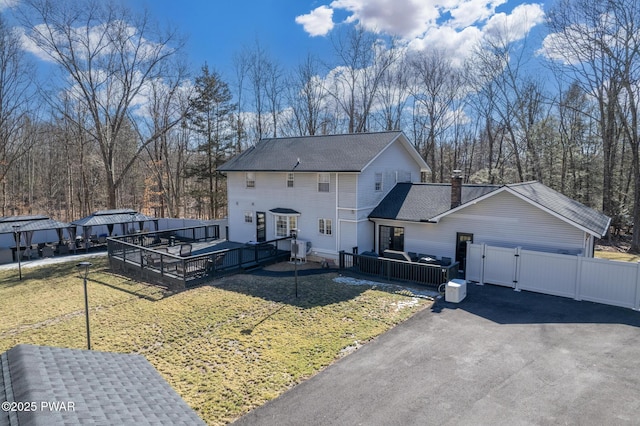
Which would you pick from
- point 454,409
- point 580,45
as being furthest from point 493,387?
point 580,45

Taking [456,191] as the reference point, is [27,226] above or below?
below

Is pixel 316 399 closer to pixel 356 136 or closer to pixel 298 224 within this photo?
pixel 298 224

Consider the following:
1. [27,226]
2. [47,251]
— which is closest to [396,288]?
[27,226]

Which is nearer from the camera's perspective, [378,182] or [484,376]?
[484,376]

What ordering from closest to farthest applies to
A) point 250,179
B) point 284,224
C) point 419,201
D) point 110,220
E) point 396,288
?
point 396,288 → point 419,201 → point 284,224 → point 250,179 → point 110,220

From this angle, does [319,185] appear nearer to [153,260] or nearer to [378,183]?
[378,183]

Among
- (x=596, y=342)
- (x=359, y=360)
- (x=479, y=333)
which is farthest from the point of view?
(x=479, y=333)

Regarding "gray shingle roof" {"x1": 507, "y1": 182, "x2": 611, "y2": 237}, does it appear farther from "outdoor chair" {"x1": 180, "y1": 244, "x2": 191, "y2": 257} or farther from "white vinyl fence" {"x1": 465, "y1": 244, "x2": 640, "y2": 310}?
"outdoor chair" {"x1": 180, "y1": 244, "x2": 191, "y2": 257}
